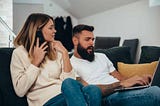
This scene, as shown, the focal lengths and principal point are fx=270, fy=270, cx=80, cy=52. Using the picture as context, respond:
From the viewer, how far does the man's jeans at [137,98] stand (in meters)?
1.50

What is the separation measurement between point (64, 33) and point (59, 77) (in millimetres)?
4196

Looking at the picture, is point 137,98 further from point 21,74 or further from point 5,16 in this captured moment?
point 5,16

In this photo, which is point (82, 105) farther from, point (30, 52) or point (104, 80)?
point (104, 80)

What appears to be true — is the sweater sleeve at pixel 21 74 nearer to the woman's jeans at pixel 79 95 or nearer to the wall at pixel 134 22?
the woman's jeans at pixel 79 95

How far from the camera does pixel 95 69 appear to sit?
2.31 m

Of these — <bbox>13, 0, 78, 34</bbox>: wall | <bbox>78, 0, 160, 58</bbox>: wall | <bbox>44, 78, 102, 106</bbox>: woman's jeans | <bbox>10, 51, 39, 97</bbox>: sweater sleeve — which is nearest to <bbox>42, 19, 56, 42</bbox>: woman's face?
<bbox>10, 51, 39, 97</bbox>: sweater sleeve

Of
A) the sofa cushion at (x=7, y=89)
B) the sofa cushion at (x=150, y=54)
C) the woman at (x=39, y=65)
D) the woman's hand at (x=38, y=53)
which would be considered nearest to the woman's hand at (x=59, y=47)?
the woman at (x=39, y=65)

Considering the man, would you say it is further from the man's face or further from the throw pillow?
the throw pillow

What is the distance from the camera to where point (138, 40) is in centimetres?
392

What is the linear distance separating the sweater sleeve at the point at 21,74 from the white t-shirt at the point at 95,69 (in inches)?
19.4

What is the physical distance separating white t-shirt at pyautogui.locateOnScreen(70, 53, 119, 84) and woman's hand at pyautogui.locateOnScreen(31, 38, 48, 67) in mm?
384

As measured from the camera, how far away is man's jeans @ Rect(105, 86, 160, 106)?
1499 millimetres

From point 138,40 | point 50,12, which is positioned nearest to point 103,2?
point 138,40

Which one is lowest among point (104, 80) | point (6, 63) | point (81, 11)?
point (104, 80)
